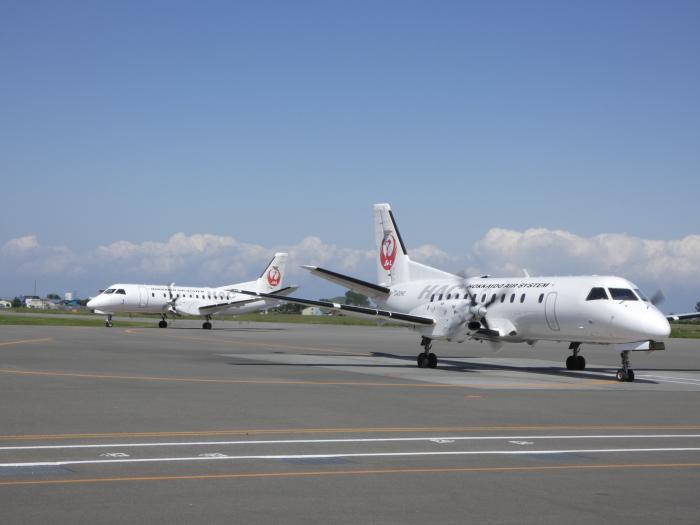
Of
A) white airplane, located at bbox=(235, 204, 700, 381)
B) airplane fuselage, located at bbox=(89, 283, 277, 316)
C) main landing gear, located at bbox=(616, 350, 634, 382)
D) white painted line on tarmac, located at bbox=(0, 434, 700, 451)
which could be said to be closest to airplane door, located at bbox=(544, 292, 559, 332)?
white airplane, located at bbox=(235, 204, 700, 381)

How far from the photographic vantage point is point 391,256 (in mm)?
36000

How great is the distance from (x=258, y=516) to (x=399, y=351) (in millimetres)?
31937

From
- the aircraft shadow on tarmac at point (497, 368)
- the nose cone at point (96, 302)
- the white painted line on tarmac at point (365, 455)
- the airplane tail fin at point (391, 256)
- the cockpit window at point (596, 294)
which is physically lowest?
the white painted line on tarmac at point (365, 455)

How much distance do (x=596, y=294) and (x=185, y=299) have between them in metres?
45.2

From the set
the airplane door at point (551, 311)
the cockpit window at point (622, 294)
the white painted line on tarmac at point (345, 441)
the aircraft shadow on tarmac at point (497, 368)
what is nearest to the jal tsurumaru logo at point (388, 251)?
the aircraft shadow on tarmac at point (497, 368)

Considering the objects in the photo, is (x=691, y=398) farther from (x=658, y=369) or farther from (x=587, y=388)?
(x=658, y=369)

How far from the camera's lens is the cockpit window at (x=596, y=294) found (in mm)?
25547

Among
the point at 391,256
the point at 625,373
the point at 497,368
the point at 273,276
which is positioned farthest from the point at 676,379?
the point at 273,276

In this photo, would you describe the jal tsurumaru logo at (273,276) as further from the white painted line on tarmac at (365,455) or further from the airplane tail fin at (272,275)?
the white painted line on tarmac at (365,455)

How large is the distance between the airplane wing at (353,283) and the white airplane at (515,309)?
35 millimetres

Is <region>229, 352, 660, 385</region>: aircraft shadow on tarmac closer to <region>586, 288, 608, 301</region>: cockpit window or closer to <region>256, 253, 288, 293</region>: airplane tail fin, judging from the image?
<region>586, 288, 608, 301</region>: cockpit window

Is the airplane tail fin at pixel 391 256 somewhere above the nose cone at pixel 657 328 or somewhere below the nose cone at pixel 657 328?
above

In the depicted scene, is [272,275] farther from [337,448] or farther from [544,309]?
[337,448]

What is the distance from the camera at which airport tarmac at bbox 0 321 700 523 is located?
764cm
